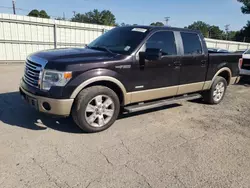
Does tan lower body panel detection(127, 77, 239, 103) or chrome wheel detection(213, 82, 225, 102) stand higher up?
tan lower body panel detection(127, 77, 239, 103)

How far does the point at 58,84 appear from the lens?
3611 mm

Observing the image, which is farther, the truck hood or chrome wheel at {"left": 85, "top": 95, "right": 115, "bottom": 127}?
chrome wheel at {"left": 85, "top": 95, "right": 115, "bottom": 127}

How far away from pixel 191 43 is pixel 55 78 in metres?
3.45

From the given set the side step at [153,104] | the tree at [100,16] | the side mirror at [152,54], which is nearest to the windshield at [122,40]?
the side mirror at [152,54]

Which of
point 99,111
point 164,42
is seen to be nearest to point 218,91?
point 164,42

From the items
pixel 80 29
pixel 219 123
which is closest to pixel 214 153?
pixel 219 123

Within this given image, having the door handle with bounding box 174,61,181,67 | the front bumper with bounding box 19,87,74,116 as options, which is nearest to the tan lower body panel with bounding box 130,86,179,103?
the door handle with bounding box 174,61,181,67

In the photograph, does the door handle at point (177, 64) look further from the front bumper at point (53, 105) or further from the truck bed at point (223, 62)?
the front bumper at point (53, 105)

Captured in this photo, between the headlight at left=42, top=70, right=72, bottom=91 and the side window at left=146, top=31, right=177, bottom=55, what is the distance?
1828mm

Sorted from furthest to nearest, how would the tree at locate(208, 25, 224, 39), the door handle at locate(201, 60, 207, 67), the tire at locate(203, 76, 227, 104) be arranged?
1. the tree at locate(208, 25, 224, 39)
2. the tire at locate(203, 76, 227, 104)
3. the door handle at locate(201, 60, 207, 67)

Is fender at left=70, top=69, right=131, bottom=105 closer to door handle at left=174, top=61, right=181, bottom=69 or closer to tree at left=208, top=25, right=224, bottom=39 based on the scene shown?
door handle at left=174, top=61, right=181, bottom=69

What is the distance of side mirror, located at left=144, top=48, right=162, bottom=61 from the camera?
13.9 feet

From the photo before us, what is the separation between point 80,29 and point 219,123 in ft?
39.5

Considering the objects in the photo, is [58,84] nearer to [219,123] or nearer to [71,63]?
[71,63]
